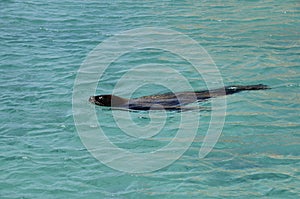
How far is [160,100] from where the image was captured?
9305 mm

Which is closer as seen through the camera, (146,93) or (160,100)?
(160,100)

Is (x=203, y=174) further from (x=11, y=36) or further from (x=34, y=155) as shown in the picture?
(x=11, y=36)

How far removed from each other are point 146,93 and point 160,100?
1.68 feet

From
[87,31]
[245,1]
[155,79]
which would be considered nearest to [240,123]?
[155,79]

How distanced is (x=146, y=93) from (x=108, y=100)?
0.75m

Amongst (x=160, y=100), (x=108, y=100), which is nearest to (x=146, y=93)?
(x=160, y=100)

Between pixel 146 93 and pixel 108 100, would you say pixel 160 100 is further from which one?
pixel 108 100

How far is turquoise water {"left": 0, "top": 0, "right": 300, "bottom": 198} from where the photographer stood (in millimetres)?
6820

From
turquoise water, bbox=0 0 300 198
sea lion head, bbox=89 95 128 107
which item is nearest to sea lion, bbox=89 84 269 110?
sea lion head, bbox=89 95 128 107

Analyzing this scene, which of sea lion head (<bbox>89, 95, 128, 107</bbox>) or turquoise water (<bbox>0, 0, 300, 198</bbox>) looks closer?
turquoise water (<bbox>0, 0, 300, 198</bbox>)

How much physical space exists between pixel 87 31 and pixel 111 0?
3.41m

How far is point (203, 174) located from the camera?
7.00 meters

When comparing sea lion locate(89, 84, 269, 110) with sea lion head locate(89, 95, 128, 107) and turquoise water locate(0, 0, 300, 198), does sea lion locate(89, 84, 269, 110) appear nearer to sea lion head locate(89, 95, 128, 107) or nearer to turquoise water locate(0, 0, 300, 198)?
sea lion head locate(89, 95, 128, 107)

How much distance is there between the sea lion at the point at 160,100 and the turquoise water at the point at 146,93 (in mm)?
258
